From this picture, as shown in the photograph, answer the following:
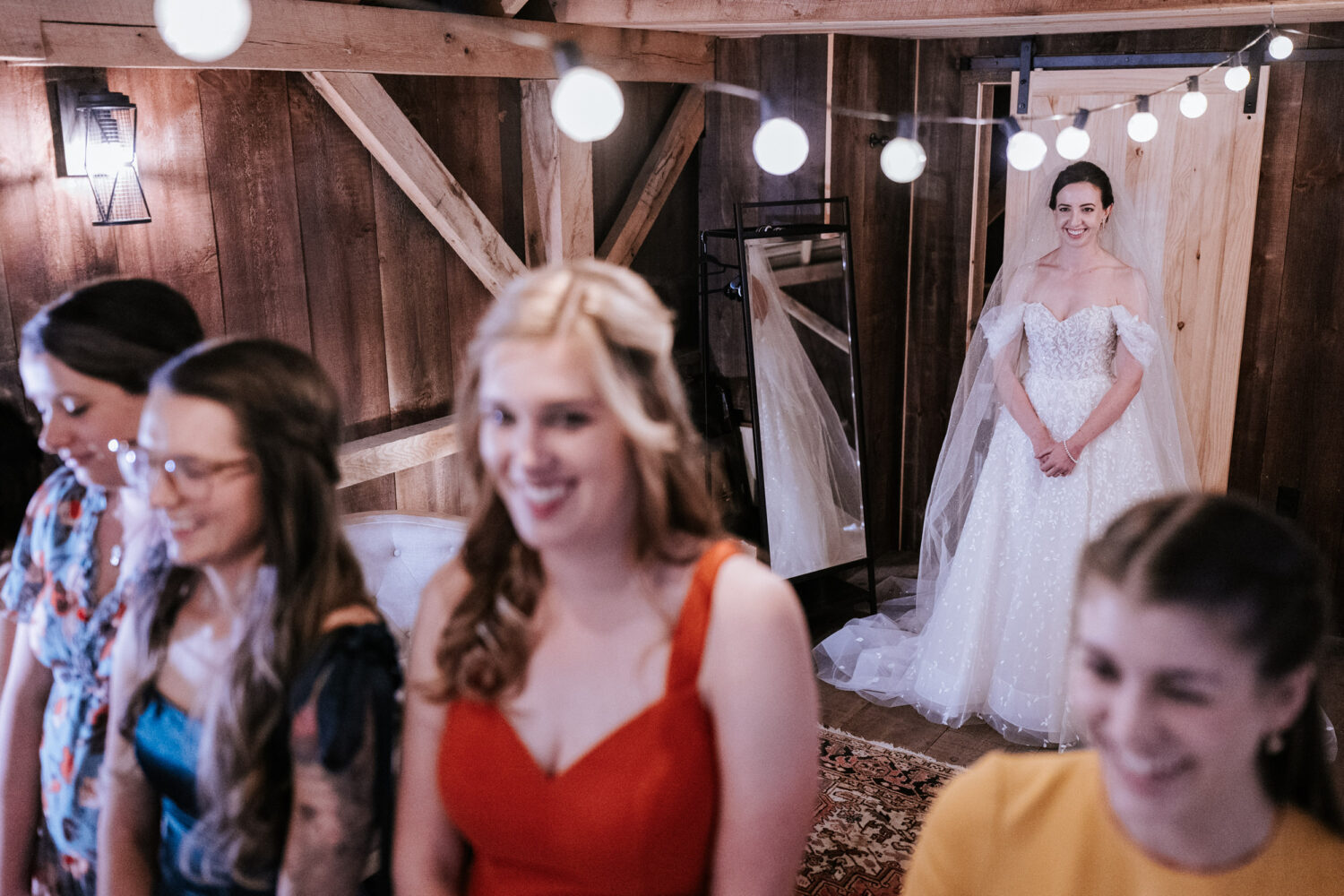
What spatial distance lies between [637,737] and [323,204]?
2.38m

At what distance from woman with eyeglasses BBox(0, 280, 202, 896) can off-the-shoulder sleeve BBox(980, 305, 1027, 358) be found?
272 cm

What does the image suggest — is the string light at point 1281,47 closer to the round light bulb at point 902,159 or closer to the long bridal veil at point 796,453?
the round light bulb at point 902,159

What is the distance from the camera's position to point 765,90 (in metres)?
4.30

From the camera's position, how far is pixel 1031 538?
359 centimetres

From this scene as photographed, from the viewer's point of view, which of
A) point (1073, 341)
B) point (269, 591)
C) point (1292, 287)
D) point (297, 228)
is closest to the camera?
point (269, 591)

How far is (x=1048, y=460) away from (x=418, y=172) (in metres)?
2.07

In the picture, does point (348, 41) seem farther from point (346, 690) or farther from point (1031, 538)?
point (1031, 538)

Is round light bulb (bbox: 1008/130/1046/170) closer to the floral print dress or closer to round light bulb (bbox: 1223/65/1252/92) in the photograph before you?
round light bulb (bbox: 1223/65/1252/92)

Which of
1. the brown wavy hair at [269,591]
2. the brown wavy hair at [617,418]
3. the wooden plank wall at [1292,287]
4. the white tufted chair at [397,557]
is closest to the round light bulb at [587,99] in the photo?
the brown wavy hair at [617,418]

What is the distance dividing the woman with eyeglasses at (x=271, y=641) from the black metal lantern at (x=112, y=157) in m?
1.50

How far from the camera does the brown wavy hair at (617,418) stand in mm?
1204

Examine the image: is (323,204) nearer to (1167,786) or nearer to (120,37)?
(120,37)

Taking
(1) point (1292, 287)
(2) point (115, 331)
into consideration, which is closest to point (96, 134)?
(2) point (115, 331)

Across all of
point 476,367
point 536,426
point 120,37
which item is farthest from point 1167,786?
point 120,37
